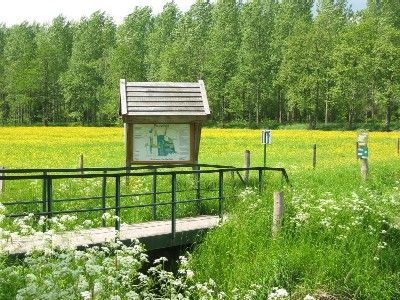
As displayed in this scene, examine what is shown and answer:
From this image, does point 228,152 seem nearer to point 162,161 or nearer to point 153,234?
point 162,161

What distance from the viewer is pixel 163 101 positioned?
16938 millimetres

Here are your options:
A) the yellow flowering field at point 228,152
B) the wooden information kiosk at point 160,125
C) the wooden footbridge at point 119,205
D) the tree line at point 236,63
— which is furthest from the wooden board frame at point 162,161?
the tree line at point 236,63

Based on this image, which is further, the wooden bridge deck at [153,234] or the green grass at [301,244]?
the wooden bridge deck at [153,234]

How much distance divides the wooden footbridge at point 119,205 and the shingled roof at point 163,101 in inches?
74.3

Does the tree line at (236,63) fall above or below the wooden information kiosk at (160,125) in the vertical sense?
above

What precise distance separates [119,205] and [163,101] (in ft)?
22.9

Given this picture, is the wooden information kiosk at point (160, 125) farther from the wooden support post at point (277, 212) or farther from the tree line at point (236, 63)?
the tree line at point (236, 63)

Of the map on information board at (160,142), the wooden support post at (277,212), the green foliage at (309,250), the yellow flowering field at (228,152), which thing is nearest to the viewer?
the green foliage at (309,250)

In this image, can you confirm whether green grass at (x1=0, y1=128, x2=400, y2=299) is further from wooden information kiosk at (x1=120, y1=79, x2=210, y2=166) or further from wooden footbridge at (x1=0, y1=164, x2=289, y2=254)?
wooden information kiosk at (x1=120, y1=79, x2=210, y2=166)

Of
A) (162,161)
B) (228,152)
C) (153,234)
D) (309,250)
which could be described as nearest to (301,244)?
(309,250)

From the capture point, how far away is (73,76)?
84.6 meters

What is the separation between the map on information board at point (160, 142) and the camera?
16.5 metres

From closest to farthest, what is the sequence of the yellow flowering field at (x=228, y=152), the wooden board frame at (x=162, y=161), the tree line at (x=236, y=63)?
1. the wooden board frame at (x=162, y=161)
2. the yellow flowering field at (x=228, y=152)
3. the tree line at (x=236, y=63)

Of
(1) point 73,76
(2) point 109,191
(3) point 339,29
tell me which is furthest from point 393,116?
(2) point 109,191
